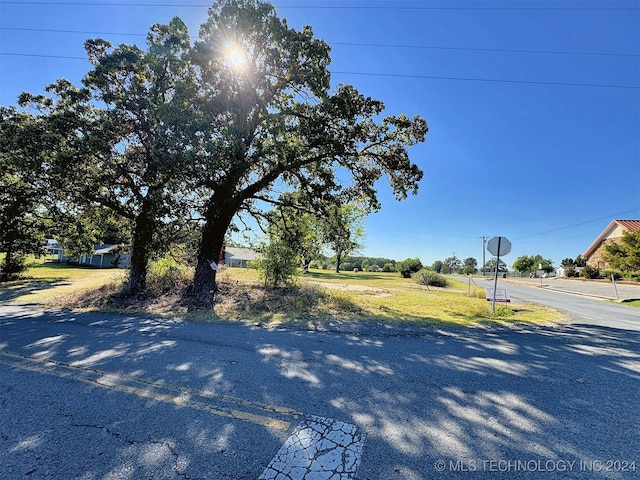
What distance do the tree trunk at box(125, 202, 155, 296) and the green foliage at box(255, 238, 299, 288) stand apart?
4.59m

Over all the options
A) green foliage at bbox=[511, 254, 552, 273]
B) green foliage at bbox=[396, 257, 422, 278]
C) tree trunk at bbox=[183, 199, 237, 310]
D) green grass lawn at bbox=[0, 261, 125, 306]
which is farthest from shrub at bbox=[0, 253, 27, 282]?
green foliage at bbox=[511, 254, 552, 273]

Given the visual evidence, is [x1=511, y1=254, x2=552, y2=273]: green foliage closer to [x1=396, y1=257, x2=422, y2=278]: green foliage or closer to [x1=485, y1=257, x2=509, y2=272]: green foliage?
[x1=485, y1=257, x2=509, y2=272]: green foliage

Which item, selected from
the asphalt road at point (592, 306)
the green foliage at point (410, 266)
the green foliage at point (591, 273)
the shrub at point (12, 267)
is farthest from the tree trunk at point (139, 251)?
the green foliage at point (591, 273)

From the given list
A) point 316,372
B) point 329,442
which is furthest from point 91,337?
point 329,442

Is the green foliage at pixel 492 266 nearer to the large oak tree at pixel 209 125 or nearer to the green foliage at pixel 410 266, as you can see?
the green foliage at pixel 410 266

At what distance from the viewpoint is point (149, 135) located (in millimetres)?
10398

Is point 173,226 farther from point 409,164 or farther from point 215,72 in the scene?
point 409,164

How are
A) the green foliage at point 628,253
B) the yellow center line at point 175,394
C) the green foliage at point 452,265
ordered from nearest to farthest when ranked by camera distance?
1. the yellow center line at point 175,394
2. the green foliage at point 628,253
3. the green foliage at point 452,265

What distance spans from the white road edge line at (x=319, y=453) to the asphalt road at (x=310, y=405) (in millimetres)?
72

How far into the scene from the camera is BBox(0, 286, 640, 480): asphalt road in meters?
2.21

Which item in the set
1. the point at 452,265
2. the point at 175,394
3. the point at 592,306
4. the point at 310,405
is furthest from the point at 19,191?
the point at 452,265

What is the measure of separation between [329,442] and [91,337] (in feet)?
18.8

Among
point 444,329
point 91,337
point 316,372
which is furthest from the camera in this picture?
point 444,329

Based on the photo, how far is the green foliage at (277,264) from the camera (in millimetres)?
13188
